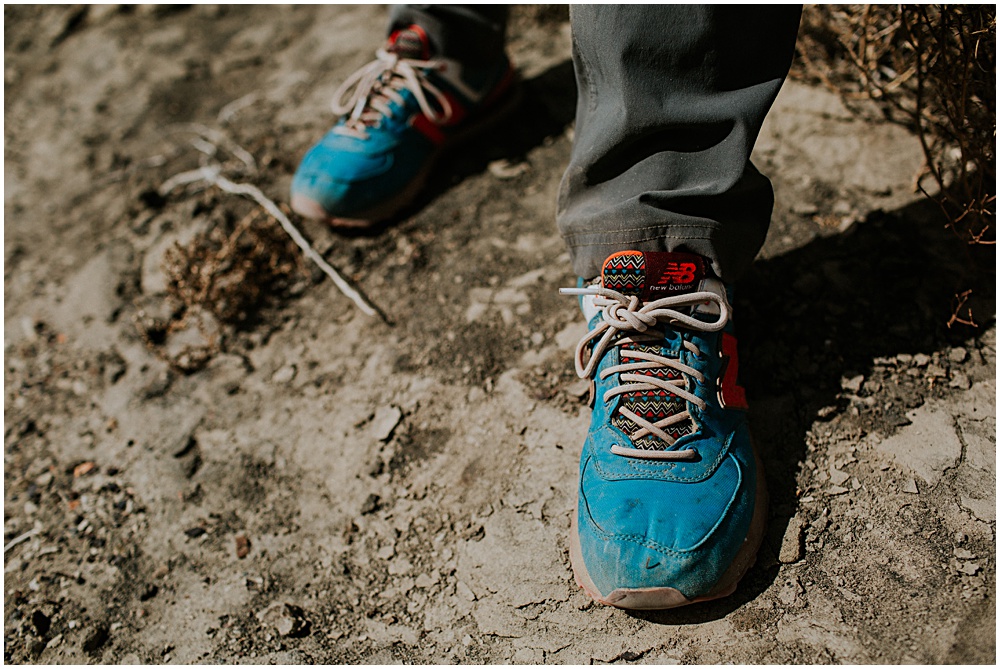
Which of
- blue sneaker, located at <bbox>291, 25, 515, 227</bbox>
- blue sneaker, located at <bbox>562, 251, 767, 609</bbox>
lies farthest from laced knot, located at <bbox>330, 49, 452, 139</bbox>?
blue sneaker, located at <bbox>562, 251, 767, 609</bbox>

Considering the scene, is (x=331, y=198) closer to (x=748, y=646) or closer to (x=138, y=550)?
(x=138, y=550)

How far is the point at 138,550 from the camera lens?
1545mm

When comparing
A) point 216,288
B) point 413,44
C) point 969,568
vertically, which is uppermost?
point 413,44

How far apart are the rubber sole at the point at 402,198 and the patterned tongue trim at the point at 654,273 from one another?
86cm

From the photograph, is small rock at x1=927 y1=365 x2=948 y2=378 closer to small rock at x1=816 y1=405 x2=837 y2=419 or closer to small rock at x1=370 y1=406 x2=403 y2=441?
small rock at x1=816 y1=405 x2=837 y2=419

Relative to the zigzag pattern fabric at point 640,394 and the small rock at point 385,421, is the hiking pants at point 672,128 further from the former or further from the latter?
the small rock at point 385,421

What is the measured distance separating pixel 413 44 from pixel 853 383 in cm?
136

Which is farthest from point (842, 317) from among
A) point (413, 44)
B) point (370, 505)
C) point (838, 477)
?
point (413, 44)

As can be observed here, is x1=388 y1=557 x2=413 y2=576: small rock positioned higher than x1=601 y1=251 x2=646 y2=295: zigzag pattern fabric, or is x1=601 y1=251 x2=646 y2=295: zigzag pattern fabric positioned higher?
x1=601 y1=251 x2=646 y2=295: zigzag pattern fabric

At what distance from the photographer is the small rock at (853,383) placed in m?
1.42

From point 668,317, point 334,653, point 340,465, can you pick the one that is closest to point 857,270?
point 668,317

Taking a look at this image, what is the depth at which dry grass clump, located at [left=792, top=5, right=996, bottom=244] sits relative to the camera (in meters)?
1.36

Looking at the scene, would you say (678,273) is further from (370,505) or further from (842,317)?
(370,505)

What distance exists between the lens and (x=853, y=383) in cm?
143
